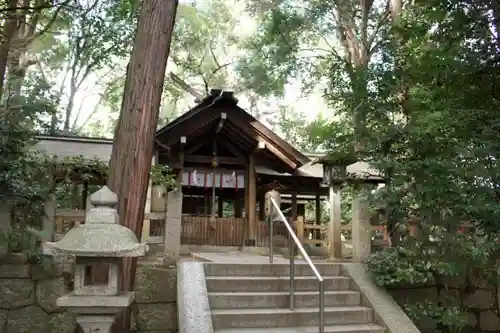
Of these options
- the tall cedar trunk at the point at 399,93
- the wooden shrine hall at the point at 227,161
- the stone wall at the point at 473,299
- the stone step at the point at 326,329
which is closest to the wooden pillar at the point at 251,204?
the wooden shrine hall at the point at 227,161

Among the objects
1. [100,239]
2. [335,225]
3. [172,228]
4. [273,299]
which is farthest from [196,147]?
[100,239]

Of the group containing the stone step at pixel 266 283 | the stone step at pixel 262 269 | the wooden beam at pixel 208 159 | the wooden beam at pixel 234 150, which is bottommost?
the stone step at pixel 266 283

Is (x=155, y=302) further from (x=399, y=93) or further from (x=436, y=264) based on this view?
(x=399, y=93)

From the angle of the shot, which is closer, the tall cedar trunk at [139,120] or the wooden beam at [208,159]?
the tall cedar trunk at [139,120]

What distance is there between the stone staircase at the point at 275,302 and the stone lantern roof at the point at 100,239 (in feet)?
6.22

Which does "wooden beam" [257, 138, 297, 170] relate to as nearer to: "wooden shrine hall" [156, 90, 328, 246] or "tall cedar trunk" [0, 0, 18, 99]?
"wooden shrine hall" [156, 90, 328, 246]

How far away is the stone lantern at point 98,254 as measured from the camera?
3.37 metres

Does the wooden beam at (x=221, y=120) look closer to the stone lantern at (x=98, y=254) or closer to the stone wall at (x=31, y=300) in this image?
the stone wall at (x=31, y=300)

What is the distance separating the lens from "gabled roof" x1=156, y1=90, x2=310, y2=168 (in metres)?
10.4

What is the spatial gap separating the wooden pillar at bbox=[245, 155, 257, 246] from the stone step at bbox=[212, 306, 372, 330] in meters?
5.82

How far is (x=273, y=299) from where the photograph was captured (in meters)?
5.44

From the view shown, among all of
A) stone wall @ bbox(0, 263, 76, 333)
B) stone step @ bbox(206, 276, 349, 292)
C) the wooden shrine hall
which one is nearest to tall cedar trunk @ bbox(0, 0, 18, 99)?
stone wall @ bbox(0, 263, 76, 333)

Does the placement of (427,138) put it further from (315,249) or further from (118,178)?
(315,249)

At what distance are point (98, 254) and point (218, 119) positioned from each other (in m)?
7.83
